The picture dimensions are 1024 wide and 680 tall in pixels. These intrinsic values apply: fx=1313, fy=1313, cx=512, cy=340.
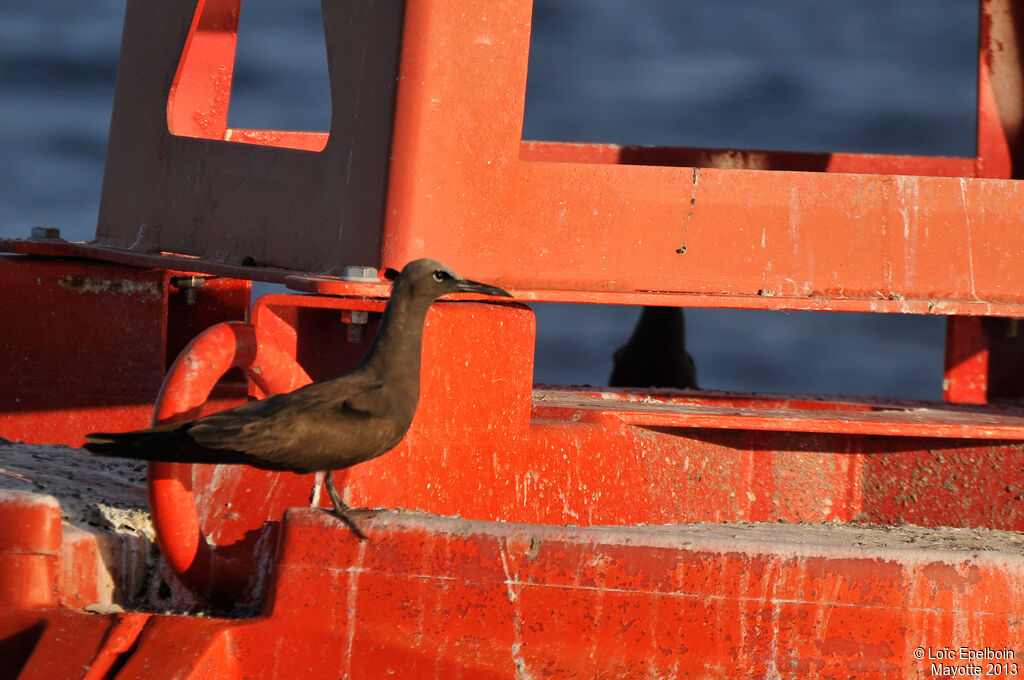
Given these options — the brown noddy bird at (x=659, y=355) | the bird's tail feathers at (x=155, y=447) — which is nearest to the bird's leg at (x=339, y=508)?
the bird's tail feathers at (x=155, y=447)

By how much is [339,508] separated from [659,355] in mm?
6755

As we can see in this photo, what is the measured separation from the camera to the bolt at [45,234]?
18.4 feet

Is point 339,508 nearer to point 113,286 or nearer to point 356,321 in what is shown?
point 356,321

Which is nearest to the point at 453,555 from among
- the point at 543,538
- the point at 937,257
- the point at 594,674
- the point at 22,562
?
the point at 543,538

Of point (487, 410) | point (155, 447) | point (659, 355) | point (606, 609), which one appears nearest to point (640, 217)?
point (487, 410)

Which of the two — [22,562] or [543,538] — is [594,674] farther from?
[22,562]

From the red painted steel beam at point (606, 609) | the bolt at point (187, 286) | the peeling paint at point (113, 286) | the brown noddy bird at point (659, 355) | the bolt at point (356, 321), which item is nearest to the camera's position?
the red painted steel beam at point (606, 609)

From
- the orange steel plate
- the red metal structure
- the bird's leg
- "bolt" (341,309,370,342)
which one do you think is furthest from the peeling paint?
the bird's leg

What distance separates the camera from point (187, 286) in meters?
5.63

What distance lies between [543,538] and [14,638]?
61.3 inches

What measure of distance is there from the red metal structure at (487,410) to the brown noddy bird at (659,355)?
4.03m

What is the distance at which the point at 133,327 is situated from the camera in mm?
5434

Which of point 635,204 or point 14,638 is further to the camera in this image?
point 635,204

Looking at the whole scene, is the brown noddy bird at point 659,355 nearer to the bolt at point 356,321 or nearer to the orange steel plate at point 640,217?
the orange steel plate at point 640,217
